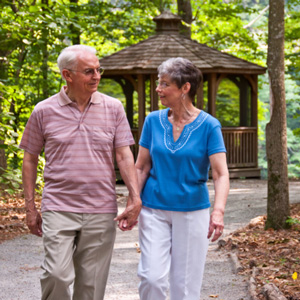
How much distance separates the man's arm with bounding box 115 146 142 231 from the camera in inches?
160

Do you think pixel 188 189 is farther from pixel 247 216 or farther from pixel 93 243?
pixel 247 216

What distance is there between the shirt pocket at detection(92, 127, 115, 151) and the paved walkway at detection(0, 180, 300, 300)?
235 cm

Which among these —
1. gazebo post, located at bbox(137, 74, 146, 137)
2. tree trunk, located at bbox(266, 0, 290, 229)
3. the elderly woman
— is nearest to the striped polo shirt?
the elderly woman

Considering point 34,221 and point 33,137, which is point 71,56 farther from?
point 34,221

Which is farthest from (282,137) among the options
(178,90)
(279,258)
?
(178,90)

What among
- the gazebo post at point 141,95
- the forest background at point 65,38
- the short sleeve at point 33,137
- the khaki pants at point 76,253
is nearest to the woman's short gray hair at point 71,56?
the short sleeve at point 33,137

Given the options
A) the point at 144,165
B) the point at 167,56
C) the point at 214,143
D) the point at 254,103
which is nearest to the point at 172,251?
the point at 144,165

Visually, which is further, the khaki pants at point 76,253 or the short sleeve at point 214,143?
the short sleeve at point 214,143

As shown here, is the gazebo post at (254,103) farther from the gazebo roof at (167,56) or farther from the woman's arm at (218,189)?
the woman's arm at (218,189)

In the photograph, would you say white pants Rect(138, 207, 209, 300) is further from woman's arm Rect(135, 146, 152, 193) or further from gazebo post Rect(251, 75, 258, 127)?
gazebo post Rect(251, 75, 258, 127)

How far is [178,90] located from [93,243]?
1.11 metres

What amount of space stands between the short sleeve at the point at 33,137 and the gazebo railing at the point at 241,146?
15.3 m

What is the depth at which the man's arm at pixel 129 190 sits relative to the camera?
160 inches

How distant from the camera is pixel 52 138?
158 inches
